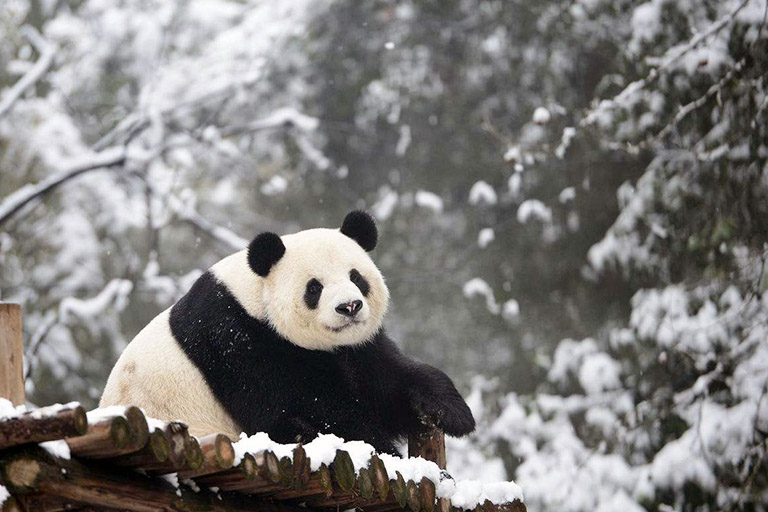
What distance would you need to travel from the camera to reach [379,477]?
279 centimetres

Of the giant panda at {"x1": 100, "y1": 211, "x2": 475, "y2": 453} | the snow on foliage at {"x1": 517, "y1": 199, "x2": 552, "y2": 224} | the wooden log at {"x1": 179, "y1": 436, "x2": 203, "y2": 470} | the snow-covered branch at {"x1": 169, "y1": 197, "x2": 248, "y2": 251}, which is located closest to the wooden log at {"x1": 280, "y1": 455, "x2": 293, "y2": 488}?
the wooden log at {"x1": 179, "y1": 436, "x2": 203, "y2": 470}

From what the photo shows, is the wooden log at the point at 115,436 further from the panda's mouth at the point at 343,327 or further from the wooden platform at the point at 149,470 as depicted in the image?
the panda's mouth at the point at 343,327

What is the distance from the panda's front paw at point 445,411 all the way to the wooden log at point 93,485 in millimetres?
1019

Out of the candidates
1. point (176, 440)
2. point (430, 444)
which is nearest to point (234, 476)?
point (176, 440)

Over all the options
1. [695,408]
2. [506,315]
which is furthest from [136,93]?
[695,408]

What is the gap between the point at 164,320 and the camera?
3621 millimetres

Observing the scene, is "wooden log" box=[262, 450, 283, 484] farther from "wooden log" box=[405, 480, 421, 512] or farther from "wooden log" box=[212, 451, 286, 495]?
"wooden log" box=[405, 480, 421, 512]

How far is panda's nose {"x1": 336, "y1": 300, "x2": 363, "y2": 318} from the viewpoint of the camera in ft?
11.0

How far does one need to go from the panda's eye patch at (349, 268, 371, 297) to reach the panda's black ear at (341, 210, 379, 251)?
232 millimetres

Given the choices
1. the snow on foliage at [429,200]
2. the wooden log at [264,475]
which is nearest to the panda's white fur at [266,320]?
the wooden log at [264,475]

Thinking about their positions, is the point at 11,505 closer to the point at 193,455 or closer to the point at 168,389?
the point at 193,455

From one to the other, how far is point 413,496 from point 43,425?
1.26 metres

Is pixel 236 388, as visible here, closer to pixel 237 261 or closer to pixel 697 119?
pixel 237 261

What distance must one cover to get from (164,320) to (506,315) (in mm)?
6278
